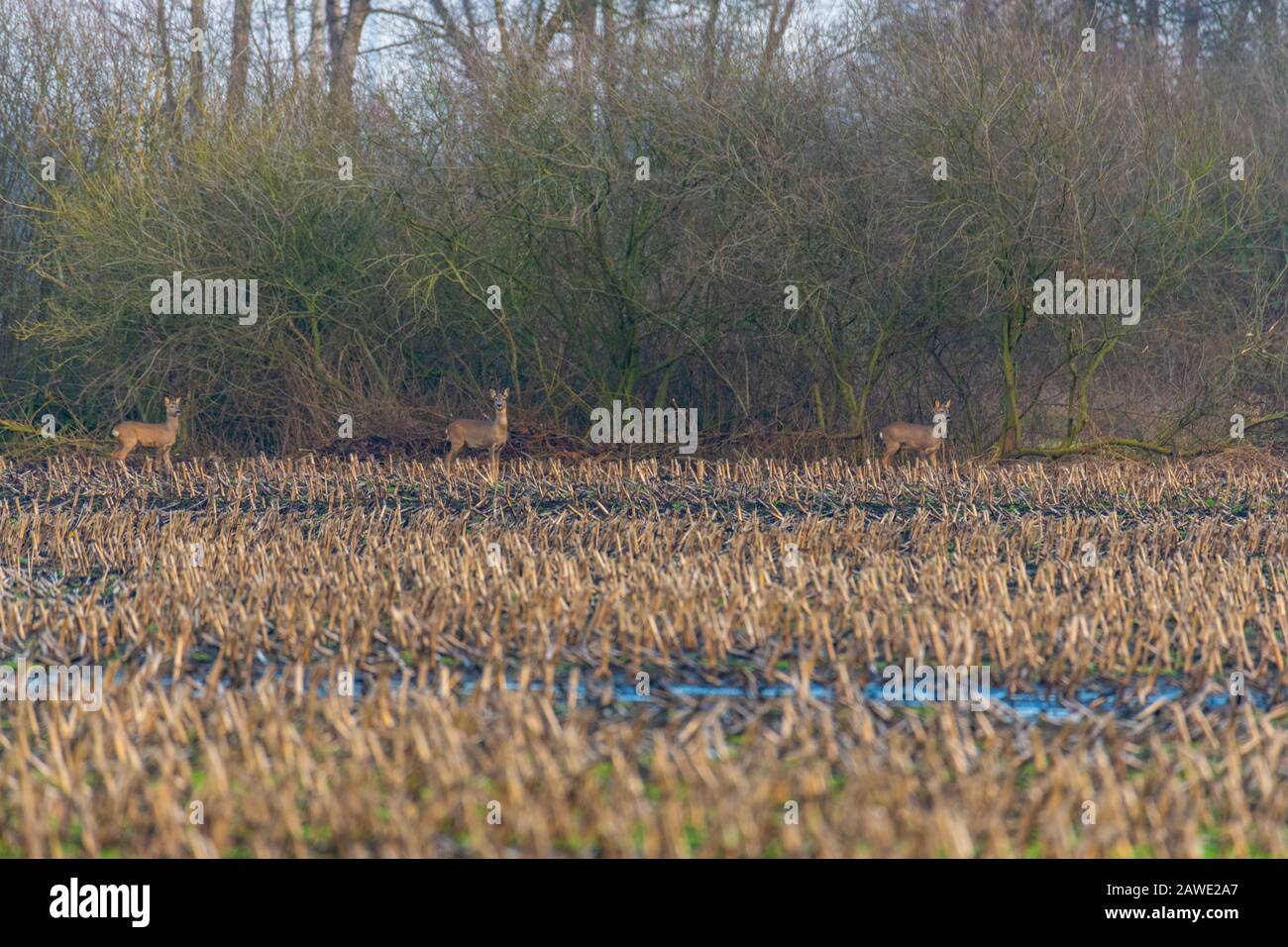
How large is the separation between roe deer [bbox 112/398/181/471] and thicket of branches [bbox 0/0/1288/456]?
1.00m

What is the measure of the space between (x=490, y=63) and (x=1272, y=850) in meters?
15.8

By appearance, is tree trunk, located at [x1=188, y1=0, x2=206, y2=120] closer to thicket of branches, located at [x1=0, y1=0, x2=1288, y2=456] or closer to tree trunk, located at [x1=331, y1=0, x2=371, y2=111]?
thicket of branches, located at [x1=0, y1=0, x2=1288, y2=456]

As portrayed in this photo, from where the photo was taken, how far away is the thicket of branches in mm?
17625

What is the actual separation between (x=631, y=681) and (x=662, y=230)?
12.4m

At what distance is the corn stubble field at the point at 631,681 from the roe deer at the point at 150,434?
219 inches

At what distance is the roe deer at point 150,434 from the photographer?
729 inches

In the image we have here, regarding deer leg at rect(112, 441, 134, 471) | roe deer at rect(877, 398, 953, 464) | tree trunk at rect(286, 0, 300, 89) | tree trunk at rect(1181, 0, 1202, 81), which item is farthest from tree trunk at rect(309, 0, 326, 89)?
tree trunk at rect(1181, 0, 1202, 81)

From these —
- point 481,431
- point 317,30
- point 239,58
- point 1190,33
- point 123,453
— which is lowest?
point 123,453

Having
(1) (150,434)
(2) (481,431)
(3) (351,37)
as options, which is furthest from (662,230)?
(3) (351,37)

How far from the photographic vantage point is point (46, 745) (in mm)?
5469

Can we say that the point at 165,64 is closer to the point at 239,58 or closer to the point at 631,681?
the point at 239,58

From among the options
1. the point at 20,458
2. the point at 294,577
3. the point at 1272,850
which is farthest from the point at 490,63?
the point at 1272,850

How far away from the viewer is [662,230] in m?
18.5
